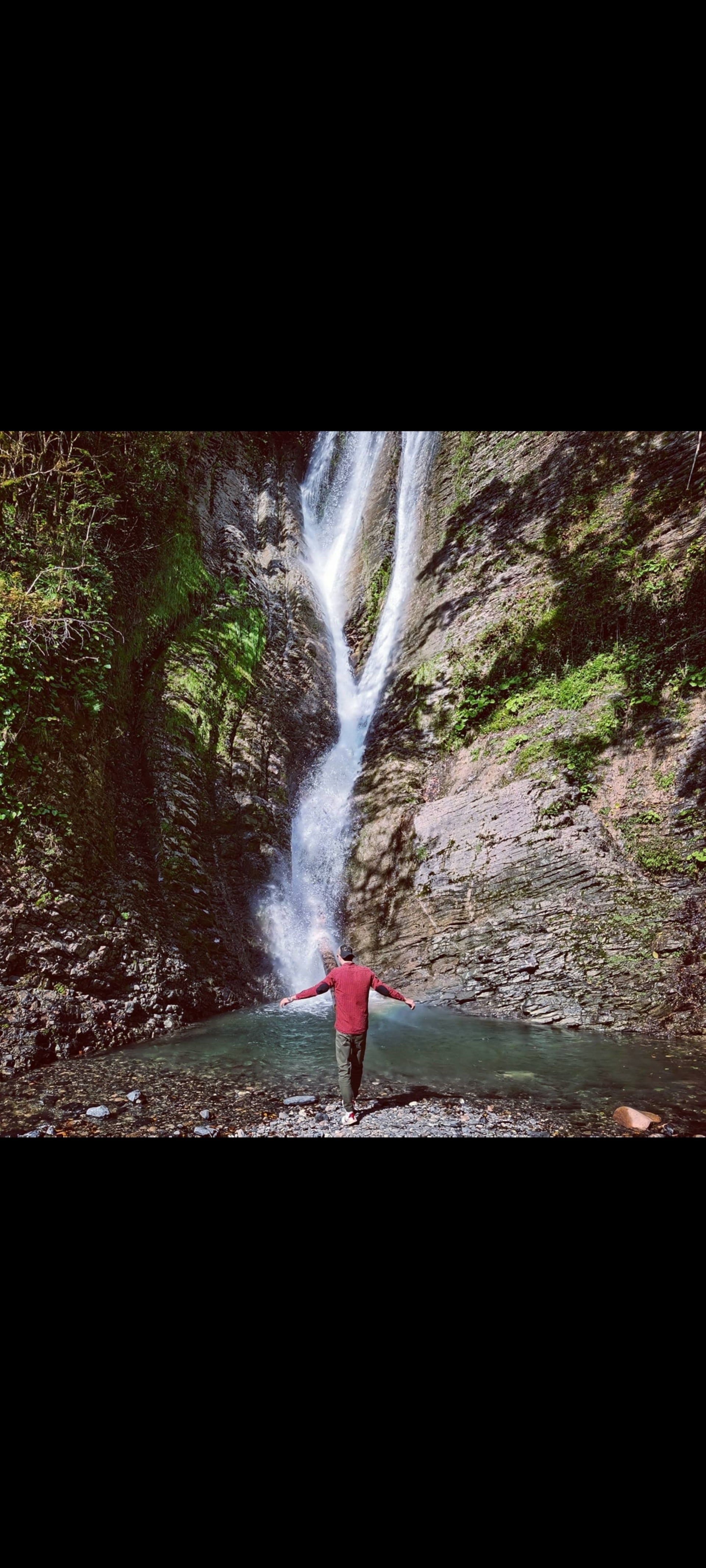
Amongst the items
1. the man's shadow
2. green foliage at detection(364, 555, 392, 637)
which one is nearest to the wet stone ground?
the man's shadow

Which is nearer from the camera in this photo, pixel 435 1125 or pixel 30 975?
pixel 435 1125

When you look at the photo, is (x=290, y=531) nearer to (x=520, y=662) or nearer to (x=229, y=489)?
(x=229, y=489)

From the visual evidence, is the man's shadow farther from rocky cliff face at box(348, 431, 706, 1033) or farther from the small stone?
rocky cliff face at box(348, 431, 706, 1033)

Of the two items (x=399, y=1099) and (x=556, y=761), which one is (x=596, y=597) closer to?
(x=556, y=761)

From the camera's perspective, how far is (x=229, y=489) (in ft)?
37.6

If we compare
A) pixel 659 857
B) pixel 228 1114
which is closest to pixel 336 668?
pixel 659 857

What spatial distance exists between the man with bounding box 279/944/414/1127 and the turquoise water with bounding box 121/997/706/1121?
57cm

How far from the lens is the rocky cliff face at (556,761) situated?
6184 mm

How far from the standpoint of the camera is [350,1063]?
4070 mm

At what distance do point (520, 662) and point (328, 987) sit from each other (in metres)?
→ 6.28

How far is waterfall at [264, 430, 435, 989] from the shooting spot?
28.3ft
